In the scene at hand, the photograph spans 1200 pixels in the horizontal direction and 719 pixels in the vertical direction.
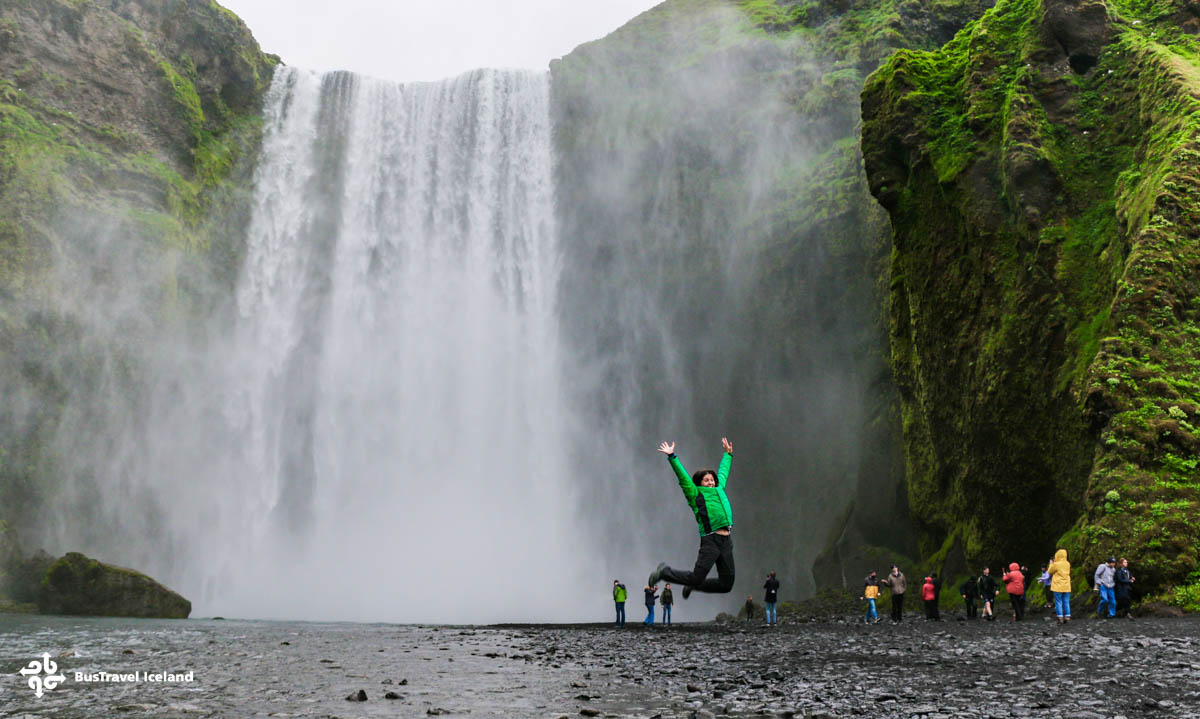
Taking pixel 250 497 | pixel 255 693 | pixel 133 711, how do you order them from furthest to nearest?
pixel 250 497 → pixel 255 693 → pixel 133 711

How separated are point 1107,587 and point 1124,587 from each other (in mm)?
428

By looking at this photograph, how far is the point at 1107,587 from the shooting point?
1548 cm

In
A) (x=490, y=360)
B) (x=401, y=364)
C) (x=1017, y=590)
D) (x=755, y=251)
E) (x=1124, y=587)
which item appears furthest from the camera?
(x=490, y=360)

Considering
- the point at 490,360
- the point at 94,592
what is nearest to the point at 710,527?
the point at 94,592

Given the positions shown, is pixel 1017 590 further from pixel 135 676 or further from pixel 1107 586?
pixel 135 676

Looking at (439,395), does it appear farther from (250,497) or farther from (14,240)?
(14,240)

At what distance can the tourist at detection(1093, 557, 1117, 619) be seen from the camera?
15.5m

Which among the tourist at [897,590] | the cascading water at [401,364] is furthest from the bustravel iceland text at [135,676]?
the cascading water at [401,364]

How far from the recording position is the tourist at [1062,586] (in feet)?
52.7

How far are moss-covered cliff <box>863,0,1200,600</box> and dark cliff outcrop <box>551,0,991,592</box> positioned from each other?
5832 mm

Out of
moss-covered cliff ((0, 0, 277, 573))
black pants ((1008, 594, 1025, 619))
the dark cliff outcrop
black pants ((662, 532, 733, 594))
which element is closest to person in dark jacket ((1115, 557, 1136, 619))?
black pants ((1008, 594, 1025, 619))

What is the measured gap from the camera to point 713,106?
43.4 meters

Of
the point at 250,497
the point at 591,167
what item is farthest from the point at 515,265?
the point at 250,497

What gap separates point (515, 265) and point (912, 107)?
70.2 ft
